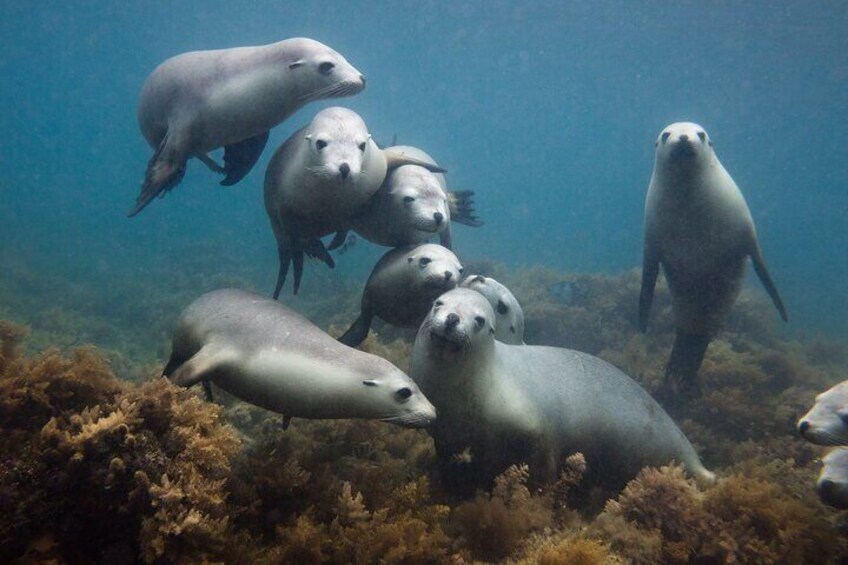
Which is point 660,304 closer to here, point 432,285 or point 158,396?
point 432,285

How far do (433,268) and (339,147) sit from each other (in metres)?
1.24

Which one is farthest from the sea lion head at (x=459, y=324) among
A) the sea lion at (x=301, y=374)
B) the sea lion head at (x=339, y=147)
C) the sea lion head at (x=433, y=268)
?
the sea lion head at (x=339, y=147)

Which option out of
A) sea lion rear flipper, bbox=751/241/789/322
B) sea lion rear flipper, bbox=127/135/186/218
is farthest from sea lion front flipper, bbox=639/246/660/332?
sea lion rear flipper, bbox=127/135/186/218

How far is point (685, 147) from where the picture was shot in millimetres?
5129

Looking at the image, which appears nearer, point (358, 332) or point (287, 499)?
point (287, 499)

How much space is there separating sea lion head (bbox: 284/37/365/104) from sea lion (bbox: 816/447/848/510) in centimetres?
438

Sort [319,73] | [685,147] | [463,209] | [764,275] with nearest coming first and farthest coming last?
[319,73]
[685,147]
[764,275]
[463,209]

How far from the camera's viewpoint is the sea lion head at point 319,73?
442 centimetres

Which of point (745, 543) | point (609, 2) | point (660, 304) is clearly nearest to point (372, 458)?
point (745, 543)

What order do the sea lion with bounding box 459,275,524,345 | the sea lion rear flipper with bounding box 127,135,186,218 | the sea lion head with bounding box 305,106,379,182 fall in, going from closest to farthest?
the sea lion head with bounding box 305,106,379,182 → the sea lion rear flipper with bounding box 127,135,186,218 → the sea lion with bounding box 459,275,524,345

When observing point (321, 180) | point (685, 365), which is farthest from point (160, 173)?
point (685, 365)

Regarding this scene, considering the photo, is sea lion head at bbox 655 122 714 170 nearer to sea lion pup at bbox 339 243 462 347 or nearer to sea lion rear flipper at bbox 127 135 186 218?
sea lion pup at bbox 339 243 462 347

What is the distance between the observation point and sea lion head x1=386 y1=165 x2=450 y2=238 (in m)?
4.52

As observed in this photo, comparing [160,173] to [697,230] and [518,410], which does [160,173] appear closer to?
[518,410]
